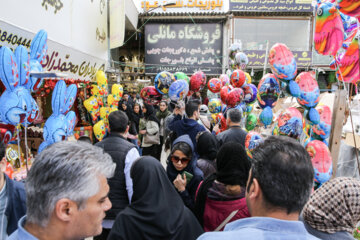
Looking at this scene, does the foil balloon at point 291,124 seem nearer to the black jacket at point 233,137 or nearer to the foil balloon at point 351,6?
the black jacket at point 233,137

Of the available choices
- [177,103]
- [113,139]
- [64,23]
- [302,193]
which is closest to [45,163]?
[302,193]

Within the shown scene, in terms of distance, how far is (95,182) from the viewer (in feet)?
2.95

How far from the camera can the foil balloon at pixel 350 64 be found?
198 cm

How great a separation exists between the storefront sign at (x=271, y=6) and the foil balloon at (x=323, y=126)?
9743mm

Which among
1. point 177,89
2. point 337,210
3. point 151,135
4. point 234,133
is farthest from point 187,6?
point 337,210

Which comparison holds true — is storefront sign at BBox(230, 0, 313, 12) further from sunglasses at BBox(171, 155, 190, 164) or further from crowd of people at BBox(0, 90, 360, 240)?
crowd of people at BBox(0, 90, 360, 240)

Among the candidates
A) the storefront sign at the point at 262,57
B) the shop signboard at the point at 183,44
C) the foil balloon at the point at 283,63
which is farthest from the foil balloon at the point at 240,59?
the shop signboard at the point at 183,44

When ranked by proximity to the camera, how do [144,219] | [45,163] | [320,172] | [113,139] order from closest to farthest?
[45,163]
[144,219]
[320,172]
[113,139]

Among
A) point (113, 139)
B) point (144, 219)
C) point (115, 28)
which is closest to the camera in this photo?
point (144, 219)

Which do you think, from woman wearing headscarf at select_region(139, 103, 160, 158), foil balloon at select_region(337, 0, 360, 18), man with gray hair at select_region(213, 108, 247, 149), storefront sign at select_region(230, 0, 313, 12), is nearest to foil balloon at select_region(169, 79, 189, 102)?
man with gray hair at select_region(213, 108, 247, 149)

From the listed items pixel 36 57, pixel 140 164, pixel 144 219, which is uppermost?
pixel 36 57

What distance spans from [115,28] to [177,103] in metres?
4.56

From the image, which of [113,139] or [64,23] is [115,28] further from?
[113,139]

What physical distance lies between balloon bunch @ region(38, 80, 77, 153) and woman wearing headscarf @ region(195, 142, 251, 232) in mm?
1754
